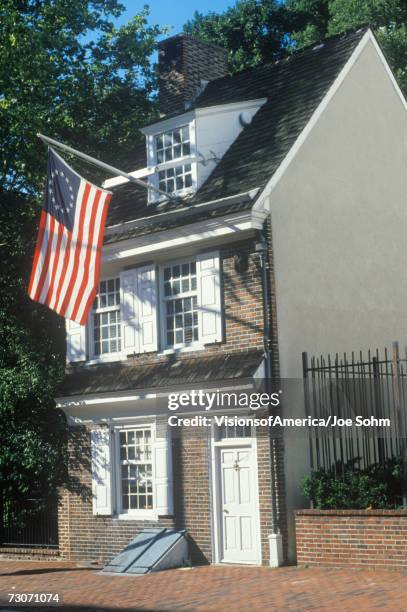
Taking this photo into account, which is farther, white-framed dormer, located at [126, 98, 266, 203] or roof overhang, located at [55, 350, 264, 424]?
white-framed dormer, located at [126, 98, 266, 203]

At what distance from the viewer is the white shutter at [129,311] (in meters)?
19.3

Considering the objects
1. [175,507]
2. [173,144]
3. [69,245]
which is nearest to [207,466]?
[175,507]

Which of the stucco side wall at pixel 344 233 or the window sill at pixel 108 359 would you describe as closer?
the stucco side wall at pixel 344 233

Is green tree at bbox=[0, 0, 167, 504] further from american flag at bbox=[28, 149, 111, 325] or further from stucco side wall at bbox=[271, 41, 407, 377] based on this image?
stucco side wall at bbox=[271, 41, 407, 377]

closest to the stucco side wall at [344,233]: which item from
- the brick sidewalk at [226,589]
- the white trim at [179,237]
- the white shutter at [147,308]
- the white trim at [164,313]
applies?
the white trim at [179,237]

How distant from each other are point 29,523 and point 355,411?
8490 millimetres

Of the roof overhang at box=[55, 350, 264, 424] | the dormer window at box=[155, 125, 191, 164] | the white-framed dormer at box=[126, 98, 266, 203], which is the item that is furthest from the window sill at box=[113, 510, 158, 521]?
the dormer window at box=[155, 125, 191, 164]

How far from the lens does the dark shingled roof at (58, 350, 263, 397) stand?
17.1m

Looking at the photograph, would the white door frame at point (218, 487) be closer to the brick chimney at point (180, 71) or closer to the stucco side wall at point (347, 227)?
the stucco side wall at point (347, 227)

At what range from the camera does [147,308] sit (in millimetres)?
19109

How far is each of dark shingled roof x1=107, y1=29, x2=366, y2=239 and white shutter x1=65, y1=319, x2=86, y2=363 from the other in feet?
7.77

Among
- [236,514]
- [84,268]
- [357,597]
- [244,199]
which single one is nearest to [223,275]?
[244,199]

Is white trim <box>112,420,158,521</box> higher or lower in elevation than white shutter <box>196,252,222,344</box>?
lower

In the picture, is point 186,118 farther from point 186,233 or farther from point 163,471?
point 163,471
